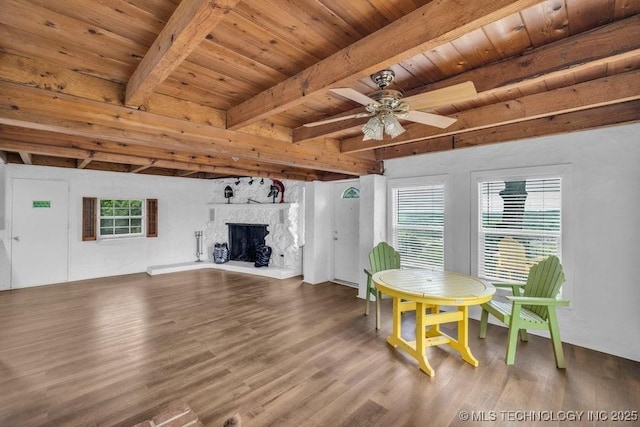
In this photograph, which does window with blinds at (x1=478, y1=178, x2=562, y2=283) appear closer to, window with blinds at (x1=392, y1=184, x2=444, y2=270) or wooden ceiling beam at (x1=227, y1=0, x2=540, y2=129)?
window with blinds at (x1=392, y1=184, x2=444, y2=270)

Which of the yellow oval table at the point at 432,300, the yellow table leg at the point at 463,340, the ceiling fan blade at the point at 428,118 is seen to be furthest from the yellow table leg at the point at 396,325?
the ceiling fan blade at the point at 428,118

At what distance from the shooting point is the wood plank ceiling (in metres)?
1.31

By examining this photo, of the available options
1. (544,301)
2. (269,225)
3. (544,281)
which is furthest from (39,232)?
(544,281)

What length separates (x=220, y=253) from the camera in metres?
7.32

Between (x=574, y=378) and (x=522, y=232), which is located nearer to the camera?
(x=574, y=378)

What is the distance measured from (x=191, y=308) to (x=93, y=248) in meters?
3.53

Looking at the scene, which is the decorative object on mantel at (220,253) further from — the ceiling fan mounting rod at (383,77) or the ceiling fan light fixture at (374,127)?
the ceiling fan mounting rod at (383,77)

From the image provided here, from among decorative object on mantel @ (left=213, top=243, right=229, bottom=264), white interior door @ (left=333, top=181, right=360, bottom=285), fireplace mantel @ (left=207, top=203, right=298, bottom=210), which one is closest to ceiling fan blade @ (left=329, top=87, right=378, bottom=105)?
white interior door @ (left=333, top=181, right=360, bottom=285)

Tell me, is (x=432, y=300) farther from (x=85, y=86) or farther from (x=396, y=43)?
(x=85, y=86)

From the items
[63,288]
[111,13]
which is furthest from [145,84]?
[63,288]

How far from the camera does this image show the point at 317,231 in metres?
5.84

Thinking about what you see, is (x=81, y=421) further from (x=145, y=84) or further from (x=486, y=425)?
(x=486, y=425)

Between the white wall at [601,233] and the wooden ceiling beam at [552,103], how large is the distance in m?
0.99

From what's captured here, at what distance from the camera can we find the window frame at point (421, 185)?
13.3 ft
